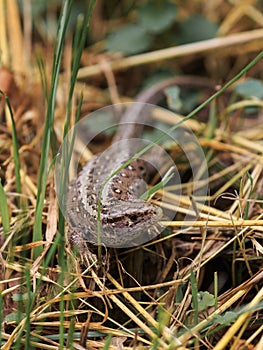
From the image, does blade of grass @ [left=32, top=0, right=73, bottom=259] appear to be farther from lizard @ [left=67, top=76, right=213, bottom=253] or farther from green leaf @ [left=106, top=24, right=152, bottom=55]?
green leaf @ [left=106, top=24, right=152, bottom=55]

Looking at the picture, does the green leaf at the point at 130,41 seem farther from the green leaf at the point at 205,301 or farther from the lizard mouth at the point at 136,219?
the green leaf at the point at 205,301

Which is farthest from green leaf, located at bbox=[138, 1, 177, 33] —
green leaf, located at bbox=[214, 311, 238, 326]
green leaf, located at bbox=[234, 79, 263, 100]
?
green leaf, located at bbox=[214, 311, 238, 326]

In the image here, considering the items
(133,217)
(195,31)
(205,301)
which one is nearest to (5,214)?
(133,217)

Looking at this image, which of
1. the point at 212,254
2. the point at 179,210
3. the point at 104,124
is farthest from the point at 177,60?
the point at 212,254

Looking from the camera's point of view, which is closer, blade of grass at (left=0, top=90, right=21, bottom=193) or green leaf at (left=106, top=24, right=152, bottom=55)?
blade of grass at (left=0, top=90, right=21, bottom=193)

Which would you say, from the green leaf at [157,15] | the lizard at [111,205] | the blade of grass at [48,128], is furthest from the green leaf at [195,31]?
the blade of grass at [48,128]
